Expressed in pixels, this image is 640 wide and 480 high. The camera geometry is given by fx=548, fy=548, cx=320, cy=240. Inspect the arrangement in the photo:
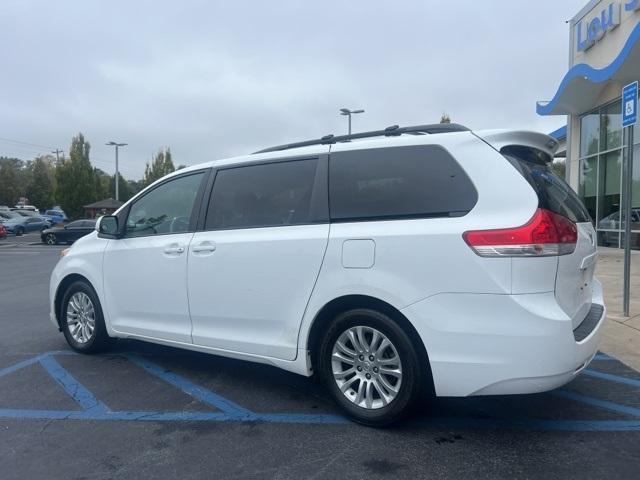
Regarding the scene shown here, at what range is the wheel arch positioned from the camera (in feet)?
11.4

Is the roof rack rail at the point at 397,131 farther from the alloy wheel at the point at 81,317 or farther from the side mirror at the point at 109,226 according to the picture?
the alloy wheel at the point at 81,317

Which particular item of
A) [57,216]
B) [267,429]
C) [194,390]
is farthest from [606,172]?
[57,216]

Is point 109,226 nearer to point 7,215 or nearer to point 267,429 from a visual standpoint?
point 267,429

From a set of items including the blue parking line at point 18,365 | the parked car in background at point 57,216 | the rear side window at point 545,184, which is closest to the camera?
the rear side window at point 545,184

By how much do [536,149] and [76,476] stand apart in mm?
3547

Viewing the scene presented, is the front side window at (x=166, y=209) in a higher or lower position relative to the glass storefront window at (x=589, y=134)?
lower

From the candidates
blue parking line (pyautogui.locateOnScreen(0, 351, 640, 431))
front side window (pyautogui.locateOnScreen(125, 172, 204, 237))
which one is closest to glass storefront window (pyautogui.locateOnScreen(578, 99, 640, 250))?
blue parking line (pyautogui.locateOnScreen(0, 351, 640, 431))

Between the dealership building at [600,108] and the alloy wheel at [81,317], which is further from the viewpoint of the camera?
the dealership building at [600,108]

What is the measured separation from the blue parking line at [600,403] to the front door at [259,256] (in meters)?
2.22

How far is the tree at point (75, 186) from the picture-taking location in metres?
44.8

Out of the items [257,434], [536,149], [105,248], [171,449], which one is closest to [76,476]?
[171,449]

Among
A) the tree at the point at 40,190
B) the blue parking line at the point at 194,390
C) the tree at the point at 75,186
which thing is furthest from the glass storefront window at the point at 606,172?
the tree at the point at 40,190

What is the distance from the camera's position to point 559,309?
320 cm

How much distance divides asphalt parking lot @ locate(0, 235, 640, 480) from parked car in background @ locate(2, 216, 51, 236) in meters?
32.8
